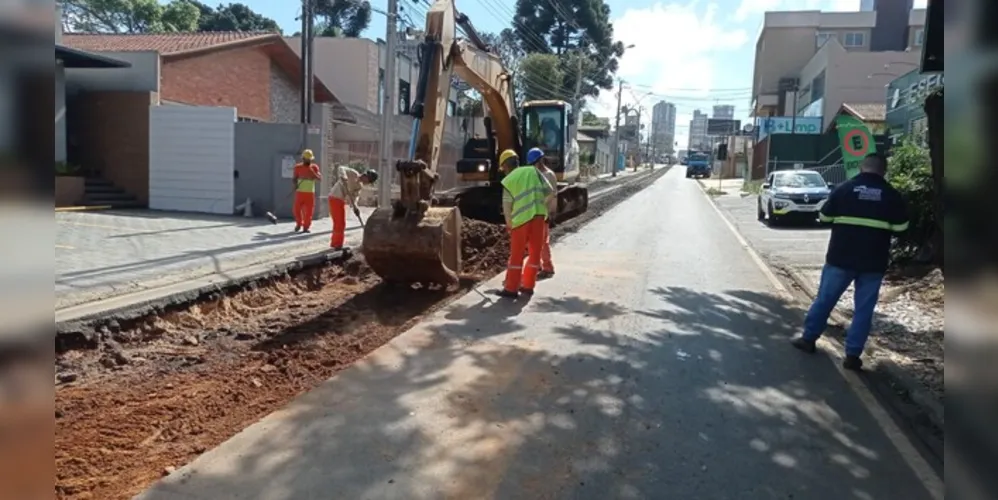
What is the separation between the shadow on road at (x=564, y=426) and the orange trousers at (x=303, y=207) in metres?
7.41

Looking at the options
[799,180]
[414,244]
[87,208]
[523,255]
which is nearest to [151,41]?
[87,208]

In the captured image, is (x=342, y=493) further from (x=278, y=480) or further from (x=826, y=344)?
(x=826, y=344)

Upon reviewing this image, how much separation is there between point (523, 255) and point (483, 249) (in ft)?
13.0

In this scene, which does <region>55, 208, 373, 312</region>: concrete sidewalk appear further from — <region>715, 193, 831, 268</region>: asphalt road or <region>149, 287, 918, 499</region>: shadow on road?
<region>715, 193, 831, 268</region>: asphalt road

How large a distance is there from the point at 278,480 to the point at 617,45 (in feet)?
214

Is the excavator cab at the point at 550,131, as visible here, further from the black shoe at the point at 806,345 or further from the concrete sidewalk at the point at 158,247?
the black shoe at the point at 806,345

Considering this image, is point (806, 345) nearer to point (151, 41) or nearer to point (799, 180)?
point (799, 180)

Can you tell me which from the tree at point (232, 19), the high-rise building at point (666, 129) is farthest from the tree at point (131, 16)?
the high-rise building at point (666, 129)

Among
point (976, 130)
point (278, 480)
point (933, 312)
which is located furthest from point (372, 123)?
point (976, 130)

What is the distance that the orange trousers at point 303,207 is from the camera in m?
13.8

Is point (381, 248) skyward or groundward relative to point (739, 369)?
skyward

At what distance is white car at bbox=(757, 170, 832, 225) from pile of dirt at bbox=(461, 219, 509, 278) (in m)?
9.56

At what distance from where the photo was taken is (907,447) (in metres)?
4.40

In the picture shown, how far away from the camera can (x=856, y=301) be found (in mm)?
6070
